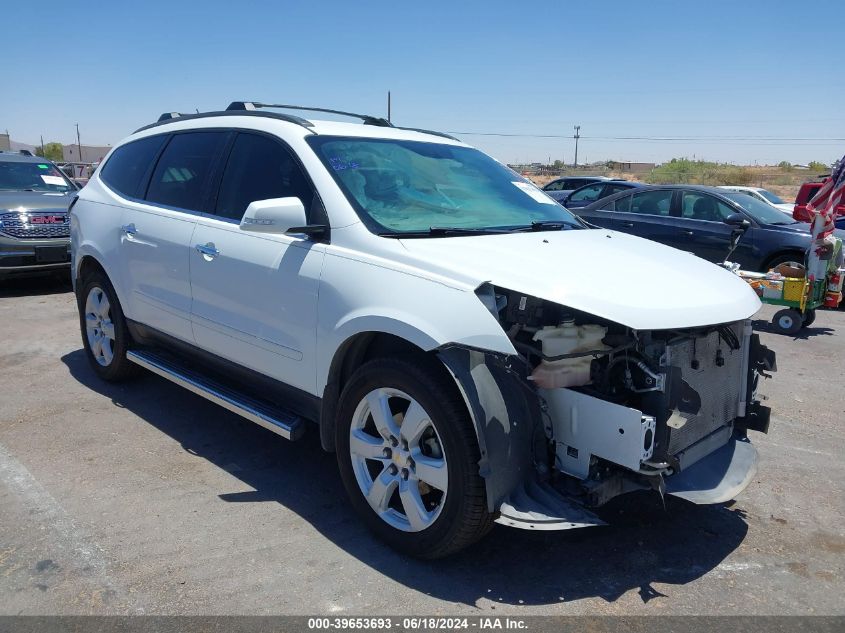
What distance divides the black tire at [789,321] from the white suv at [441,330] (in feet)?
15.9

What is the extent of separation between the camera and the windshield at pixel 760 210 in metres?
9.76

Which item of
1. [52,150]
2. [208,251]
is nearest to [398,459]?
[208,251]

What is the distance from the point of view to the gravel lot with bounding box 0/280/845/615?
2848 mm

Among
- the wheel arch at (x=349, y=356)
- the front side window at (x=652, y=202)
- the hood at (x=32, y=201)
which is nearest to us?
the wheel arch at (x=349, y=356)

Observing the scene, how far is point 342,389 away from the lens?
3354 millimetres

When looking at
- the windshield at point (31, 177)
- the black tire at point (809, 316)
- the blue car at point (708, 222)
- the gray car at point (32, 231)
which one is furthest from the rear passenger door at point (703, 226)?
the windshield at point (31, 177)

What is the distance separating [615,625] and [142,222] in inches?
147

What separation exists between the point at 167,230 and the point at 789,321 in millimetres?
6801

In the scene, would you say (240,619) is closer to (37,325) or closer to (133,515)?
(133,515)

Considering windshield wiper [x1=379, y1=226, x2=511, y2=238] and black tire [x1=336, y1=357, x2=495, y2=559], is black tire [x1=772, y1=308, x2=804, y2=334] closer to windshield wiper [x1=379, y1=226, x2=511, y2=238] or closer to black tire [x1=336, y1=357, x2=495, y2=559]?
windshield wiper [x1=379, y1=226, x2=511, y2=238]

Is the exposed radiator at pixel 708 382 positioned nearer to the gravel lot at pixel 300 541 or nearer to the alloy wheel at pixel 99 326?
the gravel lot at pixel 300 541

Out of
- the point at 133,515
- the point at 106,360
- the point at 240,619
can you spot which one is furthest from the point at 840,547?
the point at 106,360

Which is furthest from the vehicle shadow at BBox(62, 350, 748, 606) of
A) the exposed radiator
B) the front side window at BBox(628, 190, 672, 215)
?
the front side window at BBox(628, 190, 672, 215)

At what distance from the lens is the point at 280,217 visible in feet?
10.8
